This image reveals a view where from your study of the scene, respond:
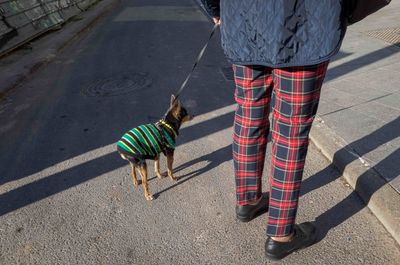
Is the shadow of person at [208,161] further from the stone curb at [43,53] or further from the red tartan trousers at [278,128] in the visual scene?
the stone curb at [43,53]

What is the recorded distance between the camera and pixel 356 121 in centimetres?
404

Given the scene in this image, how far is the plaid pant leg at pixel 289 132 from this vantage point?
2.06 meters

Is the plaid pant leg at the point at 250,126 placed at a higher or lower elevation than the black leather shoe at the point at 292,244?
higher

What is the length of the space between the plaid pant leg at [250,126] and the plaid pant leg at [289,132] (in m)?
0.13

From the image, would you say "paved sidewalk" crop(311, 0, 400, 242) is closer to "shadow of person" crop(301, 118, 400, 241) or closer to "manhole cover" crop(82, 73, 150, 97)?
"shadow of person" crop(301, 118, 400, 241)

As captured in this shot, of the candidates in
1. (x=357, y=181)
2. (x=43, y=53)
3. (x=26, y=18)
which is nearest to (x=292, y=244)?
(x=357, y=181)

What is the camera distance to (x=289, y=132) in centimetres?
219

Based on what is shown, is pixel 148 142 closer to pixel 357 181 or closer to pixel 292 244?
pixel 292 244

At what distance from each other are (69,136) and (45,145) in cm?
30

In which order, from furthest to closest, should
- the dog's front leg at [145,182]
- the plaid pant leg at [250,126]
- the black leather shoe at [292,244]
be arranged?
1. the dog's front leg at [145,182]
2. the black leather shoe at [292,244]
3. the plaid pant leg at [250,126]

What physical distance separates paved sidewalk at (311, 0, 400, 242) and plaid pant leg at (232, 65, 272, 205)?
96 centimetres

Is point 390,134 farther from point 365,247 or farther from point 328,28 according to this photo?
point 328,28

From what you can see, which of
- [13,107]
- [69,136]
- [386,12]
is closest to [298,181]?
[69,136]

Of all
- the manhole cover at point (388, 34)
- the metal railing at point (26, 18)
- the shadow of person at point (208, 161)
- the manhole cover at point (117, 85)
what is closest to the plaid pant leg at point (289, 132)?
the shadow of person at point (208, 161)
